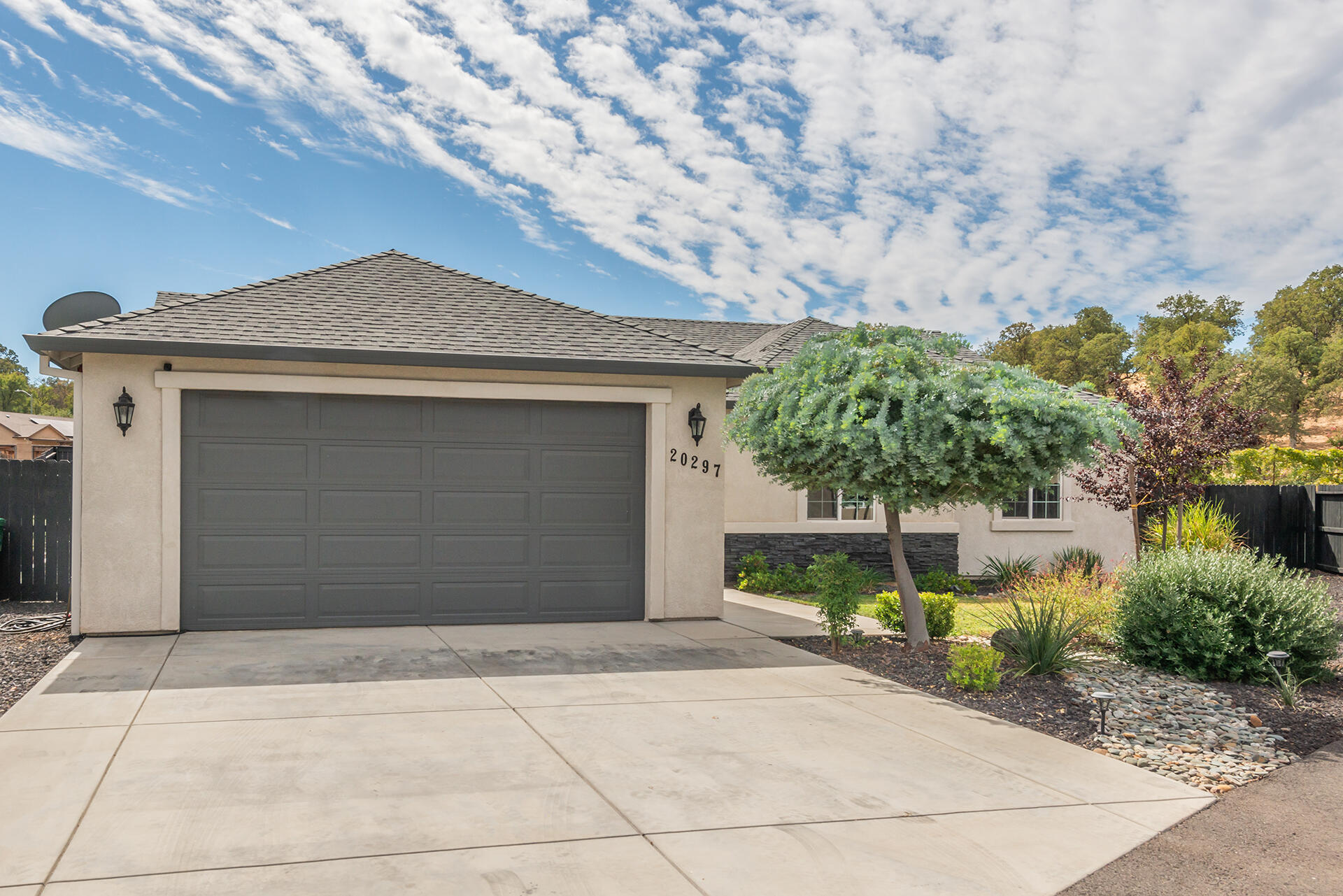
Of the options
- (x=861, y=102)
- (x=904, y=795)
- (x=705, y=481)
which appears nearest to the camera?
(x=904, y=795)

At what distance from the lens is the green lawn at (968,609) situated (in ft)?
35.2

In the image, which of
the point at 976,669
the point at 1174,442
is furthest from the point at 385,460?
the point at 1174,442

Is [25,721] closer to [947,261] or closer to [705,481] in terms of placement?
[705,481]

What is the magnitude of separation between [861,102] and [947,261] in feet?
30.7

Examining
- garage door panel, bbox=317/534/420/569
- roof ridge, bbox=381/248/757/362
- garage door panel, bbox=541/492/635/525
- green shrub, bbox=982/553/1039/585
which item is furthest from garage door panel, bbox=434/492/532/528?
green shrub, bbox=982/553/1039/585

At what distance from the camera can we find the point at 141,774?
4.95m

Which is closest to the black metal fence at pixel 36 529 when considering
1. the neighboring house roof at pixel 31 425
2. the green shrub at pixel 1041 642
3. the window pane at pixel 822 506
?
the window pane at pixel 822 506

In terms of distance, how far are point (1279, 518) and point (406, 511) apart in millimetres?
13798

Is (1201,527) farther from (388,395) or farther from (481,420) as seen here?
(388,395)

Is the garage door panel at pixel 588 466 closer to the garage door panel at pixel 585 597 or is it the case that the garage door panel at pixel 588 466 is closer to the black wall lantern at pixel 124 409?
the garage door panel at pixel 585 597

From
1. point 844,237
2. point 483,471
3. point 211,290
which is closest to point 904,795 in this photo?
point 483,471

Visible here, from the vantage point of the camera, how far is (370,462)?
10000 millimetres

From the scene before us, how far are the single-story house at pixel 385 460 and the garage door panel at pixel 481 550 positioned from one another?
0.02m

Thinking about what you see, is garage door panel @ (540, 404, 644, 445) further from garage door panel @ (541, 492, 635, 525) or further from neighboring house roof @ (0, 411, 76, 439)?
neighboring house roof @ (0, 411, 76, 439)
